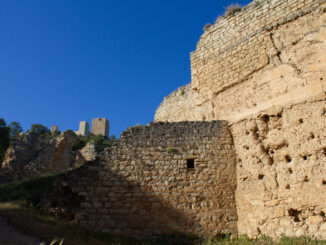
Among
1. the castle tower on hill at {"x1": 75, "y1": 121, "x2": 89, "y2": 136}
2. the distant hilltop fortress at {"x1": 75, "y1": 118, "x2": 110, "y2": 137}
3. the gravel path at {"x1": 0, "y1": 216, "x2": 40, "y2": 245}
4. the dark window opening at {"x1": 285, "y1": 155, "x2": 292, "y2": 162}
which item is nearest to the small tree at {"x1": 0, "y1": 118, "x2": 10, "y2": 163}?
the gravel path at {"x1": 0, "y1": 216, "x2": 40, "y2": 245}

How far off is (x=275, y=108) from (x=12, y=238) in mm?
6116

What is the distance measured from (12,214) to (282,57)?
743cm

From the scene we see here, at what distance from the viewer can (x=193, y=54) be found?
9.47 metres

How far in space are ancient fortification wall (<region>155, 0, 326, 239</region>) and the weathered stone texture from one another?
19 millimetres

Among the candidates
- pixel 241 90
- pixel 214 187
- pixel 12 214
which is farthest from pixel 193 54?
pixel 12 214

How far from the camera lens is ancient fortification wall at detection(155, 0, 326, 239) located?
6070 mm

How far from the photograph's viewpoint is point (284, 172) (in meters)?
6.45

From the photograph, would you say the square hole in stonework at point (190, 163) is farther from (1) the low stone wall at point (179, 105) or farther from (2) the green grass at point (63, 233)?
(1) the low stone wall at point (179, 105)

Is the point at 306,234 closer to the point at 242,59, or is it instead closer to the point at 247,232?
the point at 247,232

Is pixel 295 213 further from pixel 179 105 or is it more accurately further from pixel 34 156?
pixel 34 156

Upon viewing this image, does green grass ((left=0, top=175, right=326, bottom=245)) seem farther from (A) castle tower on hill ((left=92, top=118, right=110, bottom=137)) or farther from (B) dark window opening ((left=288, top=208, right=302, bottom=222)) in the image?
(A) castle tower on hill ((left=92, top=118, right=110, bottom=137))

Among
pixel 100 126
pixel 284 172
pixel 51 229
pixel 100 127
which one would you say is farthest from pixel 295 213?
pixel 100 126

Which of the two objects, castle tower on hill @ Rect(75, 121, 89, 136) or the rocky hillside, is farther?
castle tower on hill @ Rect(75, 121, 89, 136)

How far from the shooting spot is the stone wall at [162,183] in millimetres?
6941
